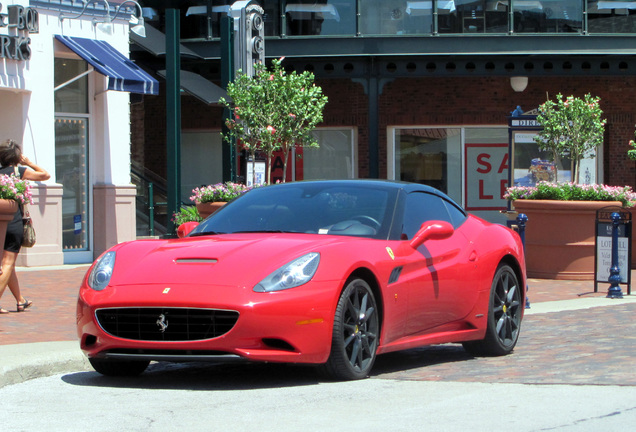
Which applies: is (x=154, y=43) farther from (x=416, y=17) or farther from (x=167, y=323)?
(x=167, y=323)

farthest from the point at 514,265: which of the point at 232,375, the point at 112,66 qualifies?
the point at 112,66

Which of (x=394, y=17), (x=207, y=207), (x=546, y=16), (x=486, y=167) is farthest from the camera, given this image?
(x=486, y=167)

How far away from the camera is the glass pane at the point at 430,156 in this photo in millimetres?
26594

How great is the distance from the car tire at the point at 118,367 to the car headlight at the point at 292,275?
118 cm

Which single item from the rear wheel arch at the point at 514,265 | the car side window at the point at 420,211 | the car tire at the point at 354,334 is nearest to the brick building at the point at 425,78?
the rear wheel arch at the point at 514,265

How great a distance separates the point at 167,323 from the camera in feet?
20.5

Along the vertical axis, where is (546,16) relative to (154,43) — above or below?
above

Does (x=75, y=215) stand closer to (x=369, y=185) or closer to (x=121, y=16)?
(x=121, y=16)

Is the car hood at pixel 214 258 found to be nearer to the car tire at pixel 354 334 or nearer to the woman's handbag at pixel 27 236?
the car tire at pixel 354 334

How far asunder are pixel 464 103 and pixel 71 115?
450 inches

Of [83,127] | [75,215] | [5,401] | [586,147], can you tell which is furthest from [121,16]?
[5,401]

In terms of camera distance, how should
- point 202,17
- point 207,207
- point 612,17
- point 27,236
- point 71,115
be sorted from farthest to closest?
point 612,17, point 202,17, point 71,115, point 207,207, point 27,236

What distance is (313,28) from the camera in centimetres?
2398

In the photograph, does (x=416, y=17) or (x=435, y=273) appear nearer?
(x=435, y=273)
